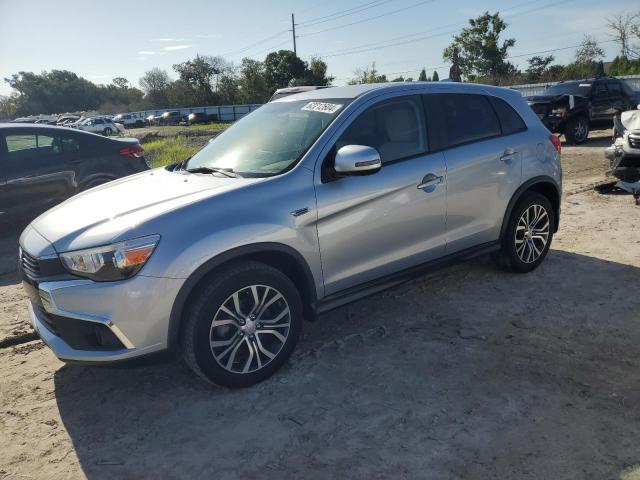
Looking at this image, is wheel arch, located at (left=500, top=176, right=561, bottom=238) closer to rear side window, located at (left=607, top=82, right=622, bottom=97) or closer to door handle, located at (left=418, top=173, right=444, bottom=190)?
door handle, located at (left=418, top=173, right=444, bottom=190)

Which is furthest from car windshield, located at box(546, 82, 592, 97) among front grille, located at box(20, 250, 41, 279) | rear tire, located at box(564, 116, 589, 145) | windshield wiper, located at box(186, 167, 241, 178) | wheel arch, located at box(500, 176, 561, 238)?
front grille, located at box(20, 250, 41, 279)

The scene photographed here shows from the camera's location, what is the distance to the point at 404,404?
9.81ft

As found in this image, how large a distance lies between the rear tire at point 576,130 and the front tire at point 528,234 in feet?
35.2

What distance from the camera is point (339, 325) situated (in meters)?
4.09

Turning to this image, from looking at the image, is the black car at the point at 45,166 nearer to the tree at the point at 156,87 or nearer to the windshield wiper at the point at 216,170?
the windshield wiper at the point at 216,170

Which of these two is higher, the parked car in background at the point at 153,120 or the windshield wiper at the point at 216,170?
the parked car in background at the point at 153,120

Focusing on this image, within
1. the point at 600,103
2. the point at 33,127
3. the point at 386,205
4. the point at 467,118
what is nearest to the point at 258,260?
the point at 386,205

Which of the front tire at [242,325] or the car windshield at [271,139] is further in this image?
the car windshield at [271,139]

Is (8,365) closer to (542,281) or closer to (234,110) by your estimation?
(542,281)

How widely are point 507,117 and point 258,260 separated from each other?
2.73m

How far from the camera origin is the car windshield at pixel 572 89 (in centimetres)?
1462

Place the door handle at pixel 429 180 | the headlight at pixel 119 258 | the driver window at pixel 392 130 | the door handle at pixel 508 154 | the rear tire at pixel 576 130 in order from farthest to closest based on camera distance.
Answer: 1. the rear tire at pixel 576 130
2. the door handle at pixel 508 154
3. the door handle at pixel 429 180
4. the driver window at pixel 392 130
5. the headlight at pixel 119 258

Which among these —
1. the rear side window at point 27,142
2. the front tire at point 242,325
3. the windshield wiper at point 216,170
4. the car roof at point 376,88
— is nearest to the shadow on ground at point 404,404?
the front tire at point 242,325

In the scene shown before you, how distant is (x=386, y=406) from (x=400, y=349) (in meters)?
0.71
